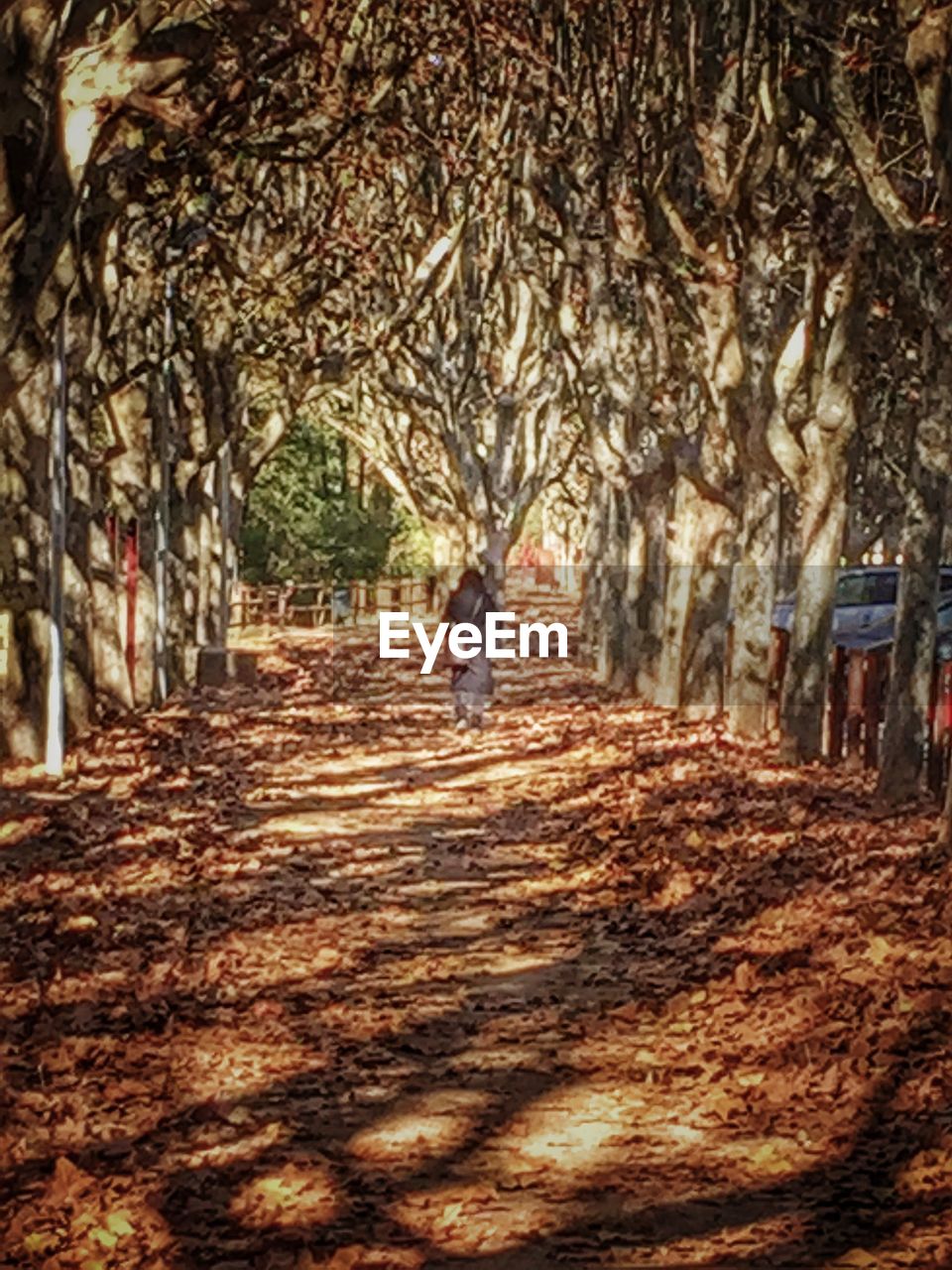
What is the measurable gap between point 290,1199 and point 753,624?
15.6 metres

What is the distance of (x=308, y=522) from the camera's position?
57125 millimetres

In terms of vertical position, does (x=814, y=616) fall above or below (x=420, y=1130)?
above

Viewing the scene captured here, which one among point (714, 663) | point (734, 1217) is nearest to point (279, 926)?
point (734, 1217)

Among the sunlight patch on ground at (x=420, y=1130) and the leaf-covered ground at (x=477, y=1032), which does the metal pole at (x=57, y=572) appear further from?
the sunlight patch on ground at (x=420, y=1130)

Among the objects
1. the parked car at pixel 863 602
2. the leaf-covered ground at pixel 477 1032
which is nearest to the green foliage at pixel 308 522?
the parked car at pixel 863 602

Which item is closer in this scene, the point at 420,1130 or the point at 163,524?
the point at 420,1130

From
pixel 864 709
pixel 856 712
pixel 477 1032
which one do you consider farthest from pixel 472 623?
pixel 477 1032

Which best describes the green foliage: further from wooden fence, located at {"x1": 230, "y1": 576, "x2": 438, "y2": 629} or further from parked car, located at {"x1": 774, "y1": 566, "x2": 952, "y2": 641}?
parked car, located at {"x1": 774, "y1": 566, "x2": 952, "y2": 641}

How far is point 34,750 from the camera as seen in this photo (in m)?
19.6

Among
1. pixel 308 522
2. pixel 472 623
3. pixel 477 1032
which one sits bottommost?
pixel 477 1032

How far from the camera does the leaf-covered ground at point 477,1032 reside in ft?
21.8

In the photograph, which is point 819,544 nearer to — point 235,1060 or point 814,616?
point 814,616

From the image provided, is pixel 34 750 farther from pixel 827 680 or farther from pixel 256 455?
pixel 256 455

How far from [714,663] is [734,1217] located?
18.2 metres
